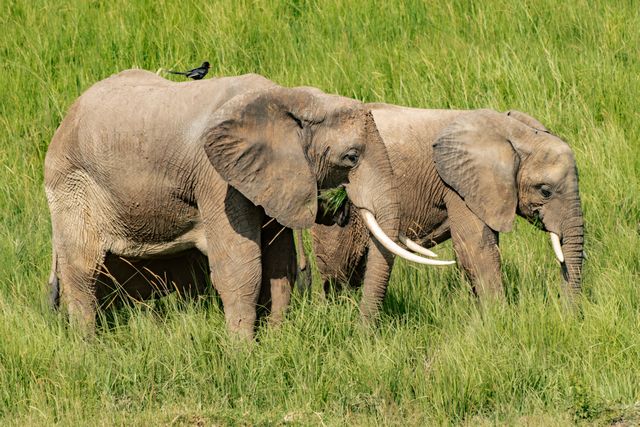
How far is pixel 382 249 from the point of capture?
7.34 m

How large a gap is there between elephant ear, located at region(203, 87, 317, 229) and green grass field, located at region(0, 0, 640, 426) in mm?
630

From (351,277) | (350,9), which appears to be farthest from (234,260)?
(350,9)

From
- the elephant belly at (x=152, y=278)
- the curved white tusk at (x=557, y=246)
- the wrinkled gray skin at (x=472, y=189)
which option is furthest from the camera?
the wrinkled gray skin at (x=472, y=189)

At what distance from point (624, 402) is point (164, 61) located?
17.6 feet

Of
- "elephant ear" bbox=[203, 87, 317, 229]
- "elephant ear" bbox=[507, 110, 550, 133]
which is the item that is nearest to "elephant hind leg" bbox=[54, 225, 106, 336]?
"elephant ear" bbox=[203, 87, 317, 229]

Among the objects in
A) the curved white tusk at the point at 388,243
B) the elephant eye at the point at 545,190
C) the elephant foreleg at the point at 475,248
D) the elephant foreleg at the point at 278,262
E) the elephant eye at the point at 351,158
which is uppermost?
the elephant eye at the point at 351,158

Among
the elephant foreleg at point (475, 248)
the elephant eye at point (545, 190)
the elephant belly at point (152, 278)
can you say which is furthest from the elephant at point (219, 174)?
the elephant eye at point (545, 190)

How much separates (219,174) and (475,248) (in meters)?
1.95

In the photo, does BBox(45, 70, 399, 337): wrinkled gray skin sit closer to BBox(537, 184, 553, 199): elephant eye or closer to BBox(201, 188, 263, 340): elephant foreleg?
BBox(201, 188, 263, 340): elephant foreleg

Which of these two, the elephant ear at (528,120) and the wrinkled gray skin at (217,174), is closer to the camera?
the wrinkled gray skin at (217,174)

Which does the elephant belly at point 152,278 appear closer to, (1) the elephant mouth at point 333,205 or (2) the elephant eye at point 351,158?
(1) the elephant mouth at point 333,205

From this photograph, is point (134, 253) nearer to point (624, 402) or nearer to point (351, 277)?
point (351, 277)

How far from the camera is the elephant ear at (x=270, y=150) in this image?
6.26 meters

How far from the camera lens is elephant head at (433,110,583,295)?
25.2 ft
